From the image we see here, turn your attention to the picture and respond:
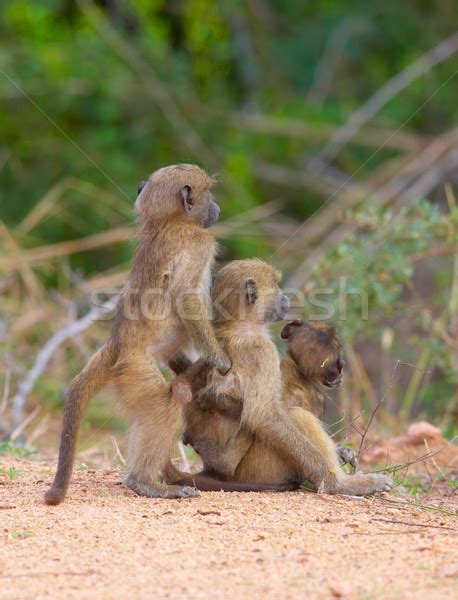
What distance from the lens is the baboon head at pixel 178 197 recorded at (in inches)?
225

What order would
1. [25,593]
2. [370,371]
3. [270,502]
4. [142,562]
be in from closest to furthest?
[25,593]
[142,562]
[270,502]
[370,371]

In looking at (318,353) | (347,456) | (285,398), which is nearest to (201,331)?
(285,398)

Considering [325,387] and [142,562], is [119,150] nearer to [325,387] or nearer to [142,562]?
[325,387]

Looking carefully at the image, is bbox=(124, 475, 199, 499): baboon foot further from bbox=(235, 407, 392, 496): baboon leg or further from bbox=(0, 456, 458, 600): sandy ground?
bbox=(235, 407, 392, 496): baboon leg

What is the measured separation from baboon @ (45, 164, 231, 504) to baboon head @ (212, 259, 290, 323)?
0.10 metres

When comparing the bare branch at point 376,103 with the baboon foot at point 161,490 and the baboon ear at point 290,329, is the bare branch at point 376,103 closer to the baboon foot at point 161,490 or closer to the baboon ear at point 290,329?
the baboon ear at point 290,329

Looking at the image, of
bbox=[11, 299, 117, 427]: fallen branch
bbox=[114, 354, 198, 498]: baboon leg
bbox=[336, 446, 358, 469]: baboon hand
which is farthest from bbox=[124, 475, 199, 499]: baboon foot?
bbox=[11, 299, 117, 427]: fallen branch

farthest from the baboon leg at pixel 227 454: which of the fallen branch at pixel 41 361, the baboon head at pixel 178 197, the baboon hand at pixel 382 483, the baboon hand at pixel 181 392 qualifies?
the fallen branch at pixel 41 361

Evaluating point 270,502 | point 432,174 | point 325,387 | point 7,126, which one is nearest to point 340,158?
point 432,174

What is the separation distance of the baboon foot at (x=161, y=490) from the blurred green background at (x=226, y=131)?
4.25m

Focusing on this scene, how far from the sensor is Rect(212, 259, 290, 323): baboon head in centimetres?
562

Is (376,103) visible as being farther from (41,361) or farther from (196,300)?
(196,300)

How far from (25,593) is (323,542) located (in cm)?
130

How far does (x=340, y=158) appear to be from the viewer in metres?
13.9
